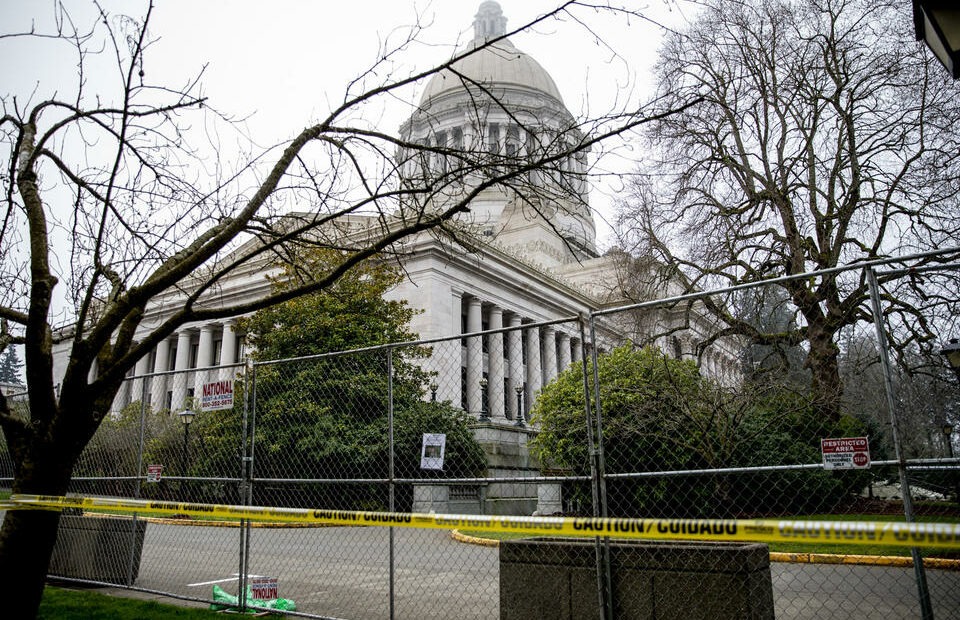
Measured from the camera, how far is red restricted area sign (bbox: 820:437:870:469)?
183 inches

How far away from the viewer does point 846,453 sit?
473 cm

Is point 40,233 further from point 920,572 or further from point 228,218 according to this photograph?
point 920,572

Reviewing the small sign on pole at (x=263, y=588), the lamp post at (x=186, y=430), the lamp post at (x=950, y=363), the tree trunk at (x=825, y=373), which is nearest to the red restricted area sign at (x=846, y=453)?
the tree trunk at (x=825, y=373)

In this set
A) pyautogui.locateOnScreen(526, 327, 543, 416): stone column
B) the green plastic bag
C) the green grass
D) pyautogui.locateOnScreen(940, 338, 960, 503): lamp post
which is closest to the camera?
pyautogui.locateOnScreen(940, 338, 960, 503): lamp post

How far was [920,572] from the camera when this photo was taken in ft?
14.6

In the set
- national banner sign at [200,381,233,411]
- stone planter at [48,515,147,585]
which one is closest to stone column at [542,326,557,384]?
stone planter at [48,515,147,585]

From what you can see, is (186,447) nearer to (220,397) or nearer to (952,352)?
(220,397)

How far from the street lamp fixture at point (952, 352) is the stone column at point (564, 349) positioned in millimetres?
40466

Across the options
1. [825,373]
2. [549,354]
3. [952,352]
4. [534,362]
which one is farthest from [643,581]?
[549,354]

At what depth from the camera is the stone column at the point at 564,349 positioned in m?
47.2

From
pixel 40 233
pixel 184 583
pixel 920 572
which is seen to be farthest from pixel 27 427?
pixel 920 572

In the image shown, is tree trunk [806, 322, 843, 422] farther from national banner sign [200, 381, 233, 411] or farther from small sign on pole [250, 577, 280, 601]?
national banner sign [200, 381, 233, 411]

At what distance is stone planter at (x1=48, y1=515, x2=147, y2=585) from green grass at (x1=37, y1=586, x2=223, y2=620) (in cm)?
72

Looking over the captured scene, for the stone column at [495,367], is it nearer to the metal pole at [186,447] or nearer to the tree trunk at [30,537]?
the metal pole at [186,447]
